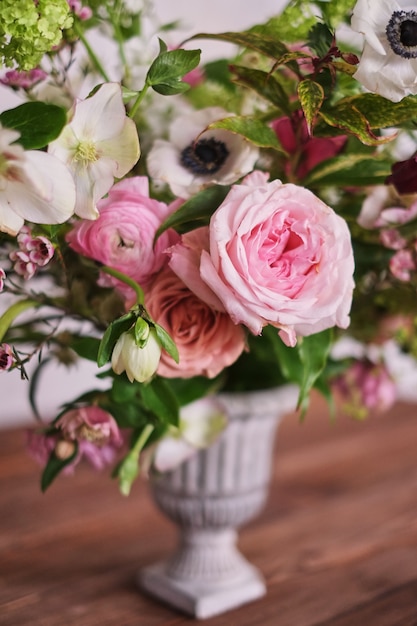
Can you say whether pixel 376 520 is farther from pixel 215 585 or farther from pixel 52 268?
pixel 52 268

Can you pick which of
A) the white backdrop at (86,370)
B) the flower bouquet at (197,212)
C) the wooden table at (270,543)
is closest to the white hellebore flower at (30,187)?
the flower bouquet at (197,212)

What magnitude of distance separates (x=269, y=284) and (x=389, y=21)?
166 millimetres

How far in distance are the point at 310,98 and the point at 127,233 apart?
0.45 ft

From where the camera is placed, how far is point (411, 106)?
458mm

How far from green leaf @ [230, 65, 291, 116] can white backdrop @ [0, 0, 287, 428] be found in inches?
29.0

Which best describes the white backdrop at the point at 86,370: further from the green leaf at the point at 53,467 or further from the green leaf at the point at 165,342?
the green leaf at the point at 165,342

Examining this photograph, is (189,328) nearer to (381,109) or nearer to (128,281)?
(128,281)

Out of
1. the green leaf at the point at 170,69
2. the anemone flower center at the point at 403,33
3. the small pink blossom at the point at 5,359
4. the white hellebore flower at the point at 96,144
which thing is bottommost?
the small pink blossom at the point at 5,359

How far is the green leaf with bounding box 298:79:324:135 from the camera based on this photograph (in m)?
0.44

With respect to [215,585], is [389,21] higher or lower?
higher

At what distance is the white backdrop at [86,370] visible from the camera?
A: 1209 millimetres

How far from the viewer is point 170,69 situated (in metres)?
0.45

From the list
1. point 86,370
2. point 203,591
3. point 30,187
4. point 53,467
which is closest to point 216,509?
point 203,591

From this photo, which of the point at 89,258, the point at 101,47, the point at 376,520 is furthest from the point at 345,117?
the point at 101,47
